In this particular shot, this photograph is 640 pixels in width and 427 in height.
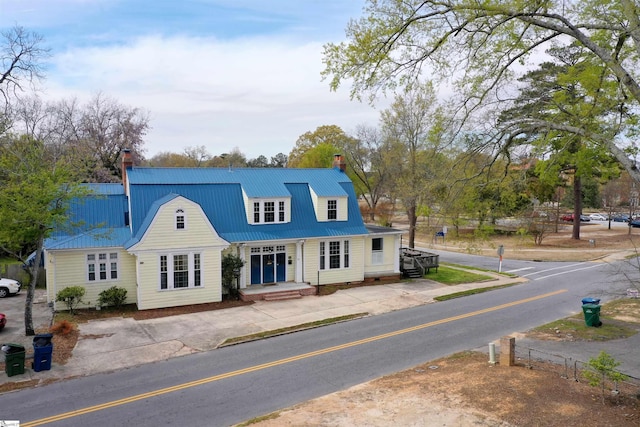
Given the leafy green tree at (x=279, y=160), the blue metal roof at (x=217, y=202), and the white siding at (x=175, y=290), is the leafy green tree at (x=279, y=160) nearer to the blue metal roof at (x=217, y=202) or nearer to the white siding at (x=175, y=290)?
the blue metal roof at (x=217, y=202)

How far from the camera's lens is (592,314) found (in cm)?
1975

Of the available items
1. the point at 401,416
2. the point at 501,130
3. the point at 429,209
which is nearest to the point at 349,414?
the point at 401,416

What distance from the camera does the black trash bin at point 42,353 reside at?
14.4 meters

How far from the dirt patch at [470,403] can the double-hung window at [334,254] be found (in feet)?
42.3

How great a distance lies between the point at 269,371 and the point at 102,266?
454 inches

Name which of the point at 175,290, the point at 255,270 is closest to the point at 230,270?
the point at 255,270

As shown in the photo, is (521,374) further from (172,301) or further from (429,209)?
(172,301)

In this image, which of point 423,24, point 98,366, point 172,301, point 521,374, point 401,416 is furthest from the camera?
point 172,301

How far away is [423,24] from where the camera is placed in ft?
34.9

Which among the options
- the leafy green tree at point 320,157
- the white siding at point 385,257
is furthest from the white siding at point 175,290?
the leafy green tree at point 320,157

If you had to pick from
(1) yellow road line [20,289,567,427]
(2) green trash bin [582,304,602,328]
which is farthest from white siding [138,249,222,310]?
(2) green trash bin [582,304,602,328]

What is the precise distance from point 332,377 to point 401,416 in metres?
3.33

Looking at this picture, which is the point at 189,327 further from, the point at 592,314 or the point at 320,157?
the point at 320,157

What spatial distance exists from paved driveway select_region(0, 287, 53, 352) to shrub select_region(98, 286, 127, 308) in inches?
84.9
